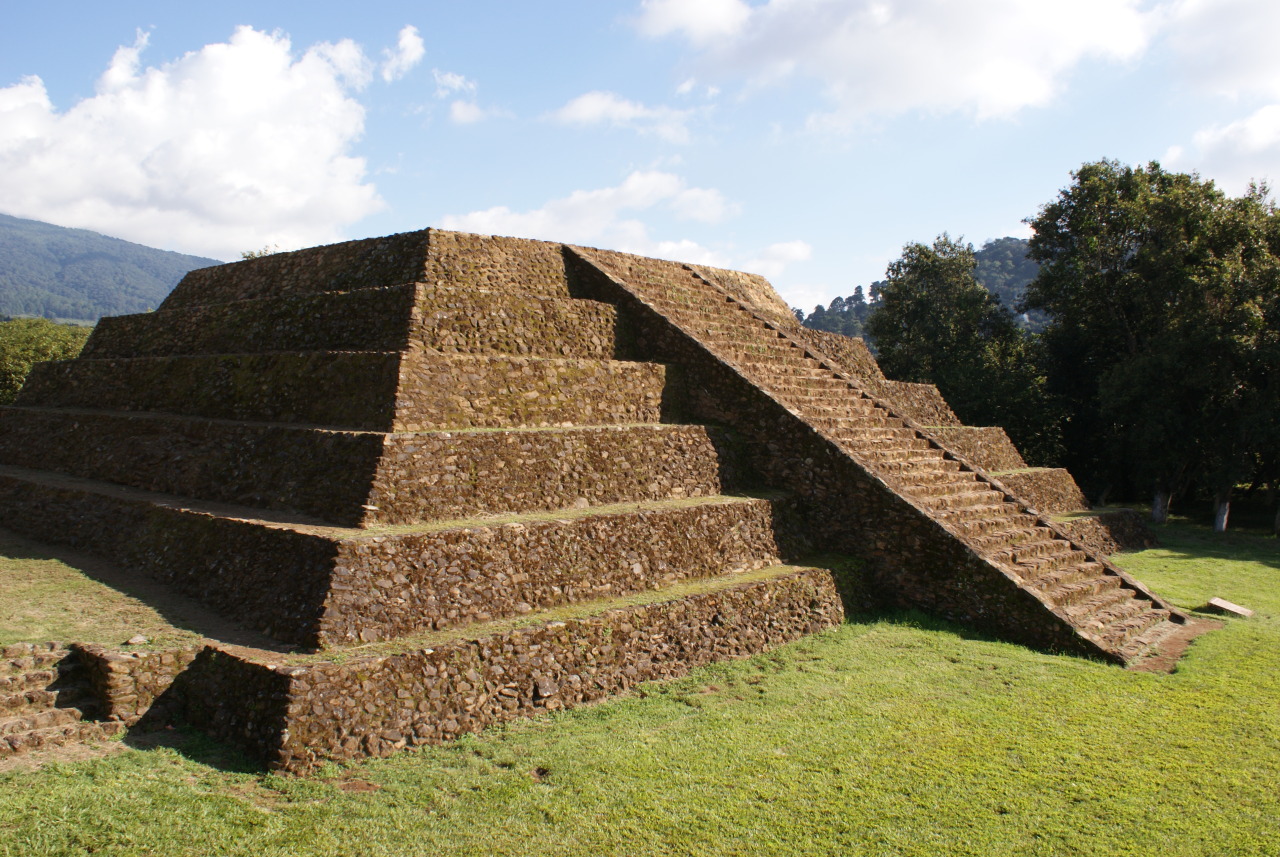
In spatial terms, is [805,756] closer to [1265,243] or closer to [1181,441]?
[1181,441]

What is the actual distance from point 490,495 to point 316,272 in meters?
6.16

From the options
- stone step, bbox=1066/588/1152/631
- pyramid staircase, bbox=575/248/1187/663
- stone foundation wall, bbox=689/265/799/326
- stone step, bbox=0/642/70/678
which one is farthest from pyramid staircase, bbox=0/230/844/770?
stone foundation wall, bbox=689/265/799/326

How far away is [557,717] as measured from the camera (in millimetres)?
6586

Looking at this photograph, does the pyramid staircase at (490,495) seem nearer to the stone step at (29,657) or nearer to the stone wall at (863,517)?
the stone wall at (863,517)

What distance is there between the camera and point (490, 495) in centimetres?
815

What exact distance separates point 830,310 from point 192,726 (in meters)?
118

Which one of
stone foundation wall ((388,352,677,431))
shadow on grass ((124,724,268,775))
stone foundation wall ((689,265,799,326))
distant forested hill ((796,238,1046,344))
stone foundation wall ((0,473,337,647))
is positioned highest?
distant forested hill ((796,238,1046,344))

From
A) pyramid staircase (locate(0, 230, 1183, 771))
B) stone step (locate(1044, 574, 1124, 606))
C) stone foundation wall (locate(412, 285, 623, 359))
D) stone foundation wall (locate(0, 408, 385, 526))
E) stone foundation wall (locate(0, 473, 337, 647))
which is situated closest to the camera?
pyramid staircase (locate(0, 230, 1183, 771))

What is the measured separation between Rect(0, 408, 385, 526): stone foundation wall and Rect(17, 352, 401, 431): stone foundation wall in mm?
384

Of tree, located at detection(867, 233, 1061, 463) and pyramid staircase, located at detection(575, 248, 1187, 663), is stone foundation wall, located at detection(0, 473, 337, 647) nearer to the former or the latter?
pyramid staircase, located at detection(575, 248, 1187, 663)

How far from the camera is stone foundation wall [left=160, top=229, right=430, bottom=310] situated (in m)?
11.4

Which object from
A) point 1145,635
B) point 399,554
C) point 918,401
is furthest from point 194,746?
point 918,401

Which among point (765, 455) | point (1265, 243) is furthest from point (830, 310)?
point (765, 455)

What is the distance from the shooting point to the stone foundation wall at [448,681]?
5.68 m
